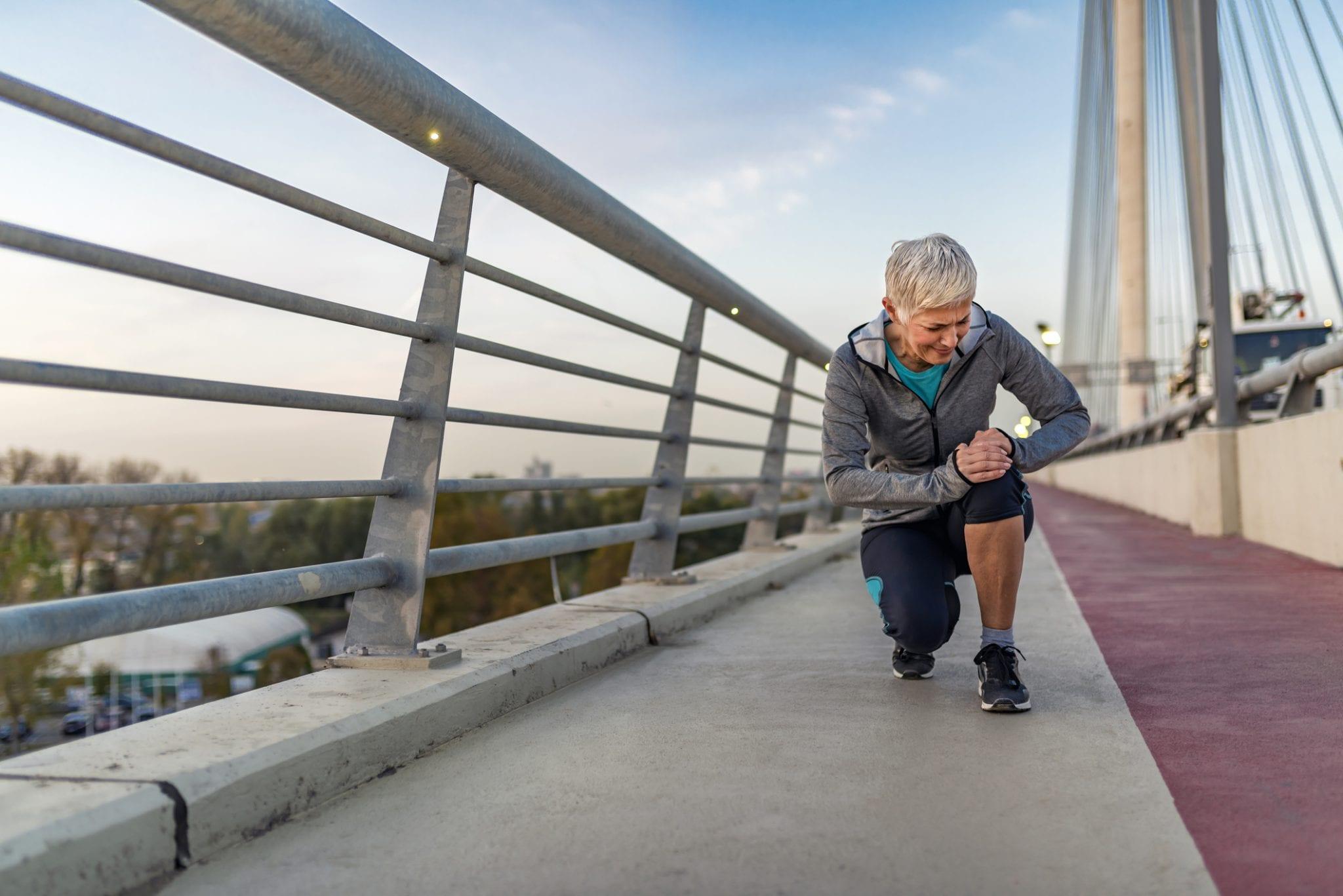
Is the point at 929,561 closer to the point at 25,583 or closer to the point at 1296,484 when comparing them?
the point at 1296,484

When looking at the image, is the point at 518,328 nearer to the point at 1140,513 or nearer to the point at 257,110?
the point at 257,110

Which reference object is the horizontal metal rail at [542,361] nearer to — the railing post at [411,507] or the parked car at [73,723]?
the railing post at [411,507]

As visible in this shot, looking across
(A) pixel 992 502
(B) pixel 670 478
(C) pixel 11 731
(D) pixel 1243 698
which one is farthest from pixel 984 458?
(C) pixel 11 731

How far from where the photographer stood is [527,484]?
3.03 m

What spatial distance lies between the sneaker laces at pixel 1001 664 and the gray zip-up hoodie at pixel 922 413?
0.40 m

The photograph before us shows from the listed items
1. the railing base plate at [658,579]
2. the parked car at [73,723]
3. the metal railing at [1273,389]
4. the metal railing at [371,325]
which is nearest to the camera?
the metal railing at [371,325]

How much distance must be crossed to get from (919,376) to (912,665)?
791 millimetres

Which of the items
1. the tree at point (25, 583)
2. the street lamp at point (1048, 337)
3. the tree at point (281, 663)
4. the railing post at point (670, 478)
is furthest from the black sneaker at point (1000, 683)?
the tree at point (281, 663)

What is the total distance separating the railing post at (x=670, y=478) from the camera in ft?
14.8

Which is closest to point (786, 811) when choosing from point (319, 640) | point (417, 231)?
point (417, 231)

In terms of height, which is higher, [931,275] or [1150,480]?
[931,275]

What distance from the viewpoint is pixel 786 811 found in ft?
5.93

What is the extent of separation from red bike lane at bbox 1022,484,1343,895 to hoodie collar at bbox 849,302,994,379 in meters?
0.96

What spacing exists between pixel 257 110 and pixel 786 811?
556cm
